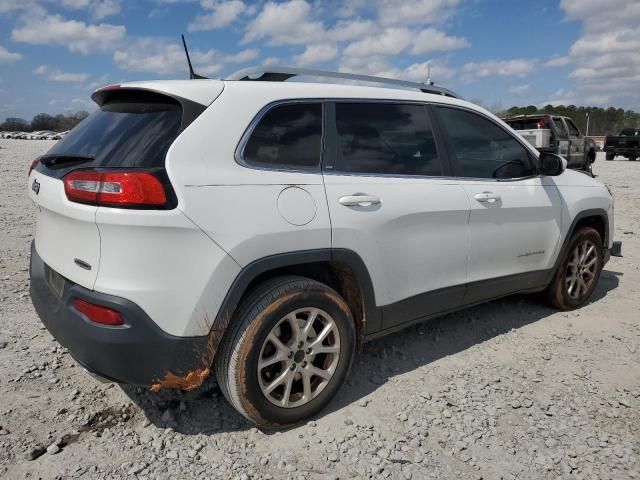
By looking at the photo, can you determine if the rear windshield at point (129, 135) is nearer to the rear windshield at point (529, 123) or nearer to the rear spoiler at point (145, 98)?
the rear spoiler at point (145, 98)

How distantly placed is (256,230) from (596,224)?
147 inches

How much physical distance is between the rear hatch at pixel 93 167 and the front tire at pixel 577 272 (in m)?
3.51

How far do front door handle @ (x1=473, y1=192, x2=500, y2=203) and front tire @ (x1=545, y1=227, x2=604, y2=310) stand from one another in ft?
3.89

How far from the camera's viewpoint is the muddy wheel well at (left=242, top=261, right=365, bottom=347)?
2795 mm

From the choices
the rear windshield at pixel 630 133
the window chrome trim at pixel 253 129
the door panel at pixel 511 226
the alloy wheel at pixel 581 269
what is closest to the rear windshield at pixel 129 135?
the window chrome trim at pixel 253 129

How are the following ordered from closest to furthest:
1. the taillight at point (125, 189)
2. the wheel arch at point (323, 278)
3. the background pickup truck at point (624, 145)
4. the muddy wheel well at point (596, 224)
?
the taillight at point (125, 189)
the wheel arch at point (323, 278)
the muddy wheel well at point (596, 224)
the background pickup truck at point (624, 145)

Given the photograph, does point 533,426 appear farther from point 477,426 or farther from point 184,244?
point 184,244

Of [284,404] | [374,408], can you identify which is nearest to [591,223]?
[374,408]

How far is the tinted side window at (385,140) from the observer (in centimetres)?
289

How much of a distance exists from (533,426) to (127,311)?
2249mm

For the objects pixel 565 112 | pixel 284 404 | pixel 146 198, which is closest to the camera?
pixel 146 198

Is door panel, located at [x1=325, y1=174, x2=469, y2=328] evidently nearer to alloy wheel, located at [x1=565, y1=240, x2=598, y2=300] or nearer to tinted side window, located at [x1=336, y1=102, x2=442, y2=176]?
tinted side window, located at [x1=336, y1=102, x2=442, y2=176]

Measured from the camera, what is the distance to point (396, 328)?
10.4ft

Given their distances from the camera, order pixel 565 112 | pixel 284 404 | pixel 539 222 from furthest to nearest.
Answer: pixel 565 112 < pixel 539 222 < pixel 284 404
